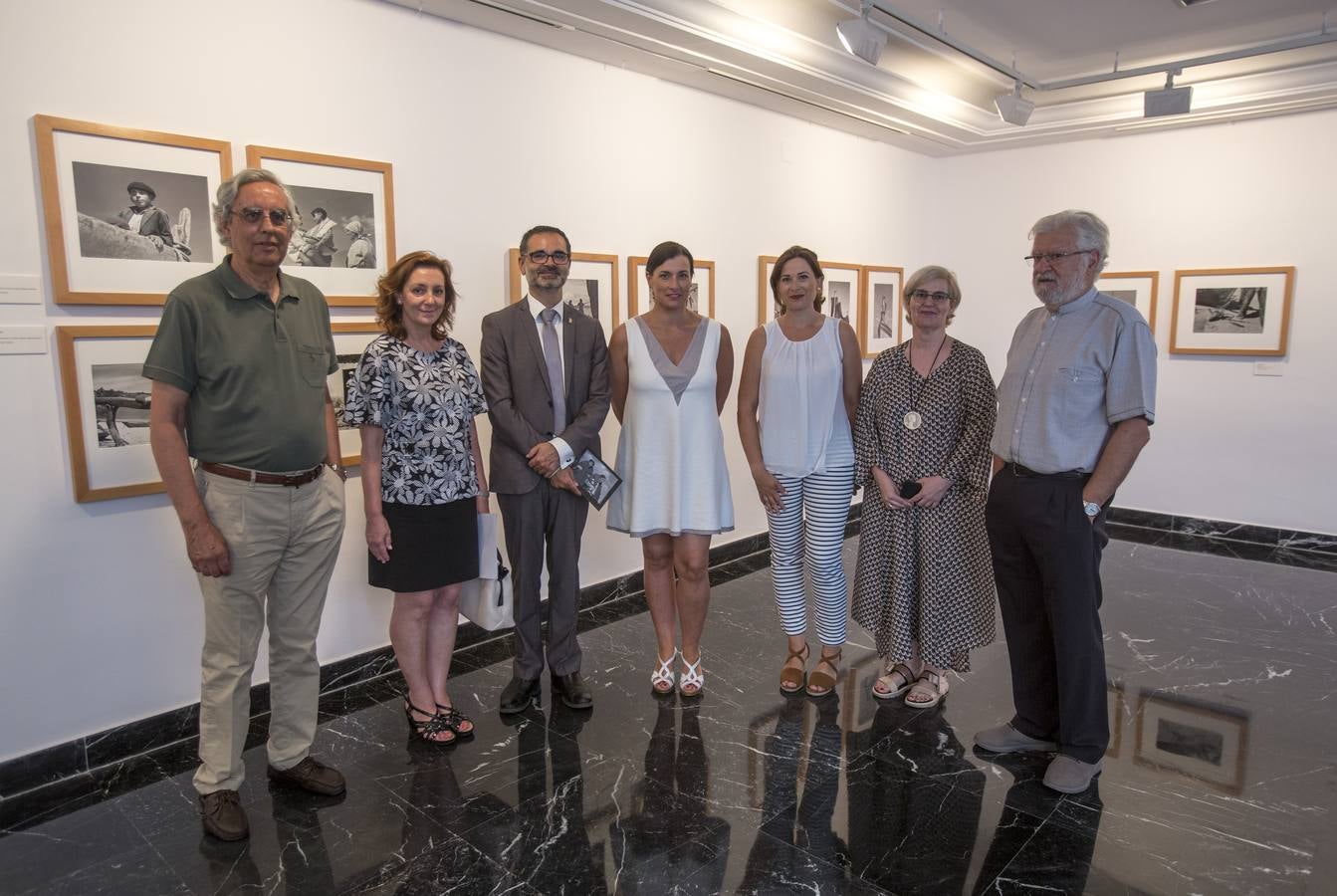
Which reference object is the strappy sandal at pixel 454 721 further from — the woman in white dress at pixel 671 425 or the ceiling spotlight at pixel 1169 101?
the ceiling spotlight at pixel 1169 101

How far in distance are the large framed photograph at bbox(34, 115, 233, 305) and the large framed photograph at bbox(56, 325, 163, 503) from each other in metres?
0.14

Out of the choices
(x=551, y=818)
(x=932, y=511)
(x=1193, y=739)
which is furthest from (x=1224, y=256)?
(x=551, y=818)

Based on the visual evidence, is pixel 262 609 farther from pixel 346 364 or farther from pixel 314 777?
pixel 346 364

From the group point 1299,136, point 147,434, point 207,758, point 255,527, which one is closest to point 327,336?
point 255,527

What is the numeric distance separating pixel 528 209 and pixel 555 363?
55.1 inches

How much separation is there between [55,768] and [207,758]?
87cm

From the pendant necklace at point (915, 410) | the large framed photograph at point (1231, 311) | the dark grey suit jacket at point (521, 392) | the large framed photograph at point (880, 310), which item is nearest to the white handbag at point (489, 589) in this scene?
the dark grey suit jacket at point (521, 392)

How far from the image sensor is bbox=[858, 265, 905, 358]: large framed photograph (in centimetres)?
735

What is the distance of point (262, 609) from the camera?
9.57 feet

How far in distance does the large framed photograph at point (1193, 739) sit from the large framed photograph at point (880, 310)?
4.06 metres

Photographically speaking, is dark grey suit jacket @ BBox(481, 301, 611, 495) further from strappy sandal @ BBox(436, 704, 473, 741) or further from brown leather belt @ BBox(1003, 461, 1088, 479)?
brown leather belt @ BBox(1003, 461, 1088, 479)

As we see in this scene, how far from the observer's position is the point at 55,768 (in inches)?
127

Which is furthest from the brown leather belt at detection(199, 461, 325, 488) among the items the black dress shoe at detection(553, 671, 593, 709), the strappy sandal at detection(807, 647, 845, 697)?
the strappy sandal at detection(807, 647, 845, 697)

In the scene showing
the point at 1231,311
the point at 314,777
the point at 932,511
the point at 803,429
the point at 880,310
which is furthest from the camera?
the point at 880,310
